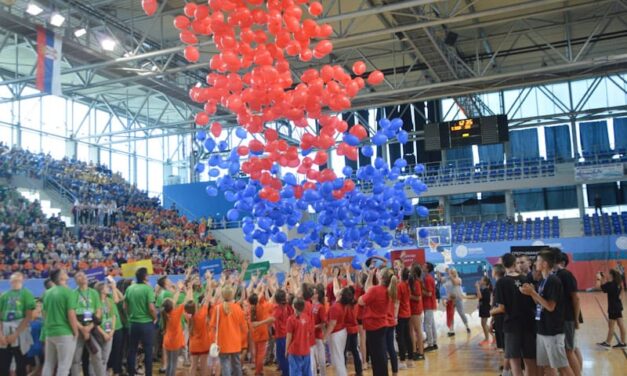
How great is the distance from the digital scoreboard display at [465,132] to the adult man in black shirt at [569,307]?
A: 51.4 ft

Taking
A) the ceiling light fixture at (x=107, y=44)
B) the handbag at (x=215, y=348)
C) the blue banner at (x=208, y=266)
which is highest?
the ceiling light fixture at (x=107, y=44)

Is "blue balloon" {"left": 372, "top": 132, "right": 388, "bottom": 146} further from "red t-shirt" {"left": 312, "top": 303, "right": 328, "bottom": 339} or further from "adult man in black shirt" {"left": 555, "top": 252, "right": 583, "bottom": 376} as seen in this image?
"adult man in black shirt" {"left": 555, "top": 252, "right": 583, "bottom": 376}

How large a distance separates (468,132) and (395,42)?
424 cm

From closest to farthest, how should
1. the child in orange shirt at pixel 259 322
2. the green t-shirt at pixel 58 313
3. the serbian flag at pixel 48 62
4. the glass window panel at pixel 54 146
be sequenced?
the green t-shirt at pixel 58 313 → the child in orange shirt at pixel 259 322 → the serbian flag at pixel 48 62 → the glass window panel at pixel 54 146

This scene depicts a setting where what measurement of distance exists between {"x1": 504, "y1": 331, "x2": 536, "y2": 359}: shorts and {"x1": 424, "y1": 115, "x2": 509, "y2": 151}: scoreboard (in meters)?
15.9

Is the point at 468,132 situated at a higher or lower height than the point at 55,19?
lower

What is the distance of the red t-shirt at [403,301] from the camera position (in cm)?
1003

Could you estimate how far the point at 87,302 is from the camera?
7.68m

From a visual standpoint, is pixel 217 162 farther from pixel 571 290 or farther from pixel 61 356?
pixel 571 290

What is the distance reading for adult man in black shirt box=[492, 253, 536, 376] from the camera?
6.86m

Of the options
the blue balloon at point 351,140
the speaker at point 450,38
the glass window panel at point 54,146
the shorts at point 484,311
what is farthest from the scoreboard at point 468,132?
the glass window panel at point 54,146

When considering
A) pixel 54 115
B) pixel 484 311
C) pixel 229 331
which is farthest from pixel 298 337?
pixel 54 115

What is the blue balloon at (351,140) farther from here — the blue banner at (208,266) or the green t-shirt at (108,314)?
the green t-shirt at (108,314)

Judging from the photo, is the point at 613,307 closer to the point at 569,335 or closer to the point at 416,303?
the point at 416,303
